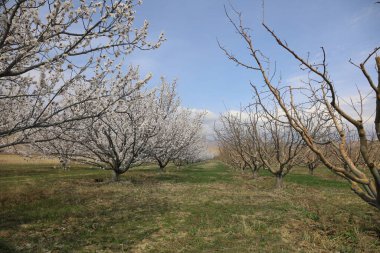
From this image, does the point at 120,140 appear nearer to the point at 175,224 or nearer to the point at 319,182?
the point at 175,224

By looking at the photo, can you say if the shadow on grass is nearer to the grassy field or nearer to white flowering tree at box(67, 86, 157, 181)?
the grassy field

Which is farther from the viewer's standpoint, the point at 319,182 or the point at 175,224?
the point at 319,182

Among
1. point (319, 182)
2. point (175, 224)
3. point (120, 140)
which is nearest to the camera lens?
point (175, 224)

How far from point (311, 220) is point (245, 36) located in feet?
23.1

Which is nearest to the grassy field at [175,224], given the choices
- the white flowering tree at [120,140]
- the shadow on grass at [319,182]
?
the white flowering tree at [120,140]

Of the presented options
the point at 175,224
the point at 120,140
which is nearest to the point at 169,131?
the point at 120,140

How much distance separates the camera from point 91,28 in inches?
254

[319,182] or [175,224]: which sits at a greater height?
[319,182]

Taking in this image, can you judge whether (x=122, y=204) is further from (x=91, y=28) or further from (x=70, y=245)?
(x=91, y=28)

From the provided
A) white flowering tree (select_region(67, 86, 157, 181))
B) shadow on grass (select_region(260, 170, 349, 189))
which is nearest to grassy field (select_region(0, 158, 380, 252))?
white flowering tree (select_region(67, 86, 157, 181))

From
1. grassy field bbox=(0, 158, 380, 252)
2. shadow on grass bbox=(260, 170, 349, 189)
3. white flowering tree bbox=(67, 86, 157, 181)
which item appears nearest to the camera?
grassy field bbox=(0, 158, 380, 252)

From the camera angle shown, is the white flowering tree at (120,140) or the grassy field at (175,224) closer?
the grassy field at (175,224)

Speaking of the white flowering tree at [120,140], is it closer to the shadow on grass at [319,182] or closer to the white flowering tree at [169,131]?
the white flowering tree at [169,131]

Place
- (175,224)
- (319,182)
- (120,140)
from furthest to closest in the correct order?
(319,182)
(120,140)
(175,224)
